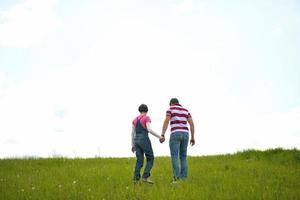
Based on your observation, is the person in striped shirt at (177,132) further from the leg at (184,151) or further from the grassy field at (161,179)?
the grassy field at (161,179)

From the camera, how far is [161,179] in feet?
49.4

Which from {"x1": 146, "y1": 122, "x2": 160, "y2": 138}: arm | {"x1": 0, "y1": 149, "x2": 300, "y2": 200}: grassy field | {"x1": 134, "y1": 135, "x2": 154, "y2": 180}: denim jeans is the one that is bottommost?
{"x1": 0, "y1": 149, "x2": 300, "y2": 200}: grassy field

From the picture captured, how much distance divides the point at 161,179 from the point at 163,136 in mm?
2268

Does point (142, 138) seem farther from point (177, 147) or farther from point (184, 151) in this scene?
point (184, 151)

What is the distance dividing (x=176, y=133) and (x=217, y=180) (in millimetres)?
2520

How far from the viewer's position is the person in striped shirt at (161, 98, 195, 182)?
13.7m

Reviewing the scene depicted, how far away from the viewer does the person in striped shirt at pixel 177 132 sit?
45.1 ft

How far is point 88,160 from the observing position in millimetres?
21125

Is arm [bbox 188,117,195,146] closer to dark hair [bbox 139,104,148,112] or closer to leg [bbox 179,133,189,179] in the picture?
leg [bbox 179,133,189,179]

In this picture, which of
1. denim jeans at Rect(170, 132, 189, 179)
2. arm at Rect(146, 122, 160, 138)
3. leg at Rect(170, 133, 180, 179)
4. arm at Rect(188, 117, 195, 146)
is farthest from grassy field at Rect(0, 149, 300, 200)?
arm at Rect(146, 122, 160, 138)

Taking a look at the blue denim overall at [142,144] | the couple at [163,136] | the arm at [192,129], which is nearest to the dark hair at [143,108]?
the couple at [163,136]

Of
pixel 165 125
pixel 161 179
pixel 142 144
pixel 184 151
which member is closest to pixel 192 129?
pixel 184 151

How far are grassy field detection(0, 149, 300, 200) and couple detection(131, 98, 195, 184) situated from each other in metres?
0.63

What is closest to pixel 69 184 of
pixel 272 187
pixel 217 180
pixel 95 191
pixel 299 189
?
pixel 95 191
